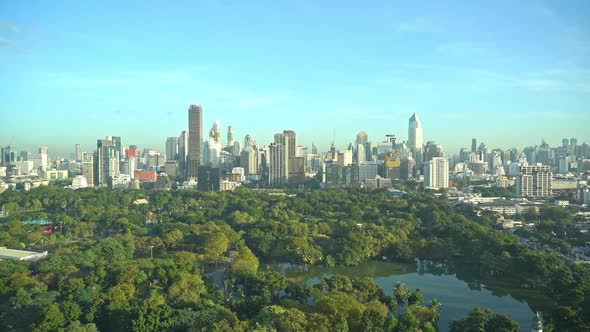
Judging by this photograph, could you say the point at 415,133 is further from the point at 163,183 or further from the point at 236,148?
the point at 163,183

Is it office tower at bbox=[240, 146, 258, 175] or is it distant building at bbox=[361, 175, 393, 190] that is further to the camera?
office tower at bbox=[240, 146, 258, 175]

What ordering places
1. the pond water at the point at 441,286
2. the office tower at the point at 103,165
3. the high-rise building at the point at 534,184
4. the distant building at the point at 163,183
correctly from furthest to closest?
the office tower at the point at 103,165
the distant building at the point at 163,183
the high-rise building at the point at 534,184
the pond water at the point at 441,286

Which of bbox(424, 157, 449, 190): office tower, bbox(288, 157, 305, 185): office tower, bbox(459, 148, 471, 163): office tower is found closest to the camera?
bbox(424, 157, 449, 190): office tower

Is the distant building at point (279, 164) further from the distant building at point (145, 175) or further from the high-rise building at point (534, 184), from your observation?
the high-rise building at point (534, 184)

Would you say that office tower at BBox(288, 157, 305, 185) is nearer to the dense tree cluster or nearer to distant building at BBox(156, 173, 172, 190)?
distant building at BBox(156, 173, 172, 190)

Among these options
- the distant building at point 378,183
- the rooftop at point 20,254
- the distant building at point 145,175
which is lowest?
the rooftop at point 20,254

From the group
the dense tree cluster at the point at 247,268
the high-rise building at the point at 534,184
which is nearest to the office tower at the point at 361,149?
the high-rise building at the point at 534,184

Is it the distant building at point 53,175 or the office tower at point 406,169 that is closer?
the office tower at point 406,169

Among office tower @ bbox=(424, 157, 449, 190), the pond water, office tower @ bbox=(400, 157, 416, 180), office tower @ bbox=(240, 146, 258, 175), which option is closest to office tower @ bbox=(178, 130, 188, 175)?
office tower @ bbox=(240, 146, 258, 175)
